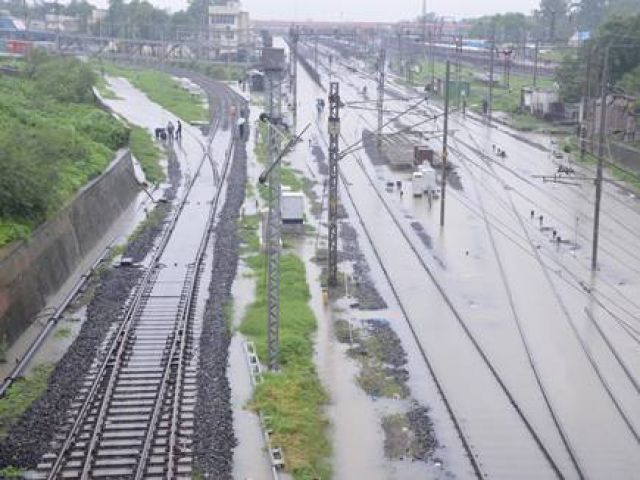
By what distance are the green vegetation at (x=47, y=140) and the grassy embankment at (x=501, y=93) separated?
A: 23249mm

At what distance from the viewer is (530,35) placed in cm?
11250

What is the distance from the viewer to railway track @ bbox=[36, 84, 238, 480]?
11.7 metres

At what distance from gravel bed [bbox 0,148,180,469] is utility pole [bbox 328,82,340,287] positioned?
13.5ft

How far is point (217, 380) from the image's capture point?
48.1 feet

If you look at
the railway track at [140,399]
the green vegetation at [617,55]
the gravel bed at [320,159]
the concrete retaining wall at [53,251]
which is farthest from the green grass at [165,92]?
the railway track at [140,399]

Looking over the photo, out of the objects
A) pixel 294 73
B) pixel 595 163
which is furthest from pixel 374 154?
pixel 294 73

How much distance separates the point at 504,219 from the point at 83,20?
8682 cm

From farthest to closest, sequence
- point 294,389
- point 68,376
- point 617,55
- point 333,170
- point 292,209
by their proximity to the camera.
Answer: point 617,55
point 292,209
point 333,170
point 68,376
point 294,389

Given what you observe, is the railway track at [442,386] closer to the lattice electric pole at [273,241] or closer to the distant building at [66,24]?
the lattice electric pole at [273,241]

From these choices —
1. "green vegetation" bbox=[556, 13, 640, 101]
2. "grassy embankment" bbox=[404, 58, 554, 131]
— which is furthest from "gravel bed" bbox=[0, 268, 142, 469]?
"grassy embankment" bbox=[404, 58, 554, 131]

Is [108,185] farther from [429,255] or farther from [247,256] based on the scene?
[429,255]

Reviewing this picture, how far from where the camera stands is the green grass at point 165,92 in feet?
182

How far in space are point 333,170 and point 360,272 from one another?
3183mm

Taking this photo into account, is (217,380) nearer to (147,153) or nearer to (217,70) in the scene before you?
(147,153)
